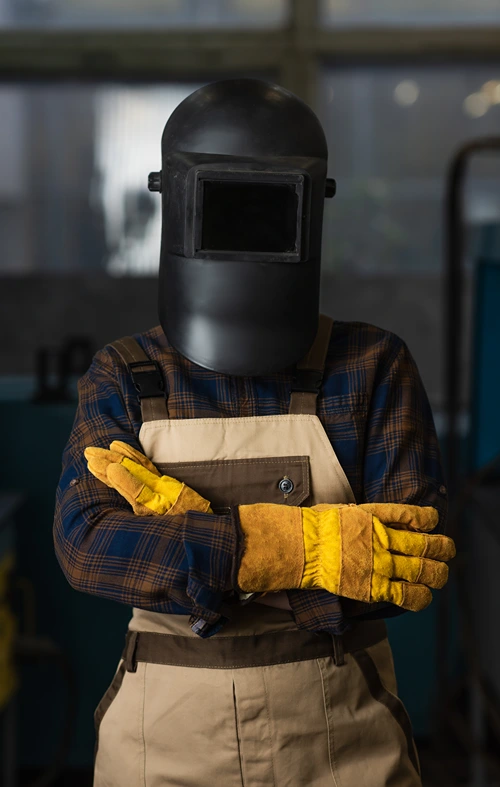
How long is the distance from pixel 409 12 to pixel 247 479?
8.27 ft

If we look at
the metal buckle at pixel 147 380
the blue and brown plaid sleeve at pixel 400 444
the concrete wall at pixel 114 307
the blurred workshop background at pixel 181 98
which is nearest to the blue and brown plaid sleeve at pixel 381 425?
the blue and brown plaid sleeve at pixel 400 444

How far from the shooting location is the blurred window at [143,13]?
9.96ft

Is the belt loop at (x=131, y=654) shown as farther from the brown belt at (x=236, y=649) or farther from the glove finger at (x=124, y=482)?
the glove finger at (x=124, y=482)

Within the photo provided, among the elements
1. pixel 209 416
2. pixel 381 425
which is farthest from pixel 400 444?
pixel 209 416

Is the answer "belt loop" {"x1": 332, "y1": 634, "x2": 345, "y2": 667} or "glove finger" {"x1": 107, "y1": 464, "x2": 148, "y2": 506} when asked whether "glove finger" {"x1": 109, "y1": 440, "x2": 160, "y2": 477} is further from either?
"belt loop" {"x1": 332, "y1": 634, "x2": 345, "y2": 667}

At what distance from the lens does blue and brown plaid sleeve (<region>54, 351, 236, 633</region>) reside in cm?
95

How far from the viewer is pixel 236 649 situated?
42.2 inches

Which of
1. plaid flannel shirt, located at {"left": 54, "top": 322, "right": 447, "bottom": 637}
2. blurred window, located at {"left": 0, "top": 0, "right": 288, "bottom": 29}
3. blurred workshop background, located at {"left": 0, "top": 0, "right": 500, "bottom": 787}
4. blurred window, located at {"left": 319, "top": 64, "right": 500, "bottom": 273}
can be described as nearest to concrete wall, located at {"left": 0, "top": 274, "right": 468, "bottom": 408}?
blurred workshop background, located at {"left": 0, "top": 0, "right": 500, "bottom": 787}

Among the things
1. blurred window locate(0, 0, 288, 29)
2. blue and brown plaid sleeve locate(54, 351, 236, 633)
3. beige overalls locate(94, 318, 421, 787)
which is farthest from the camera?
blurred window locate(0, 0, 288, 29)

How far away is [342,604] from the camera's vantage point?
1.01 metres

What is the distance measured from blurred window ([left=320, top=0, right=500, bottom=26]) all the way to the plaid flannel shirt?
2.24 metres

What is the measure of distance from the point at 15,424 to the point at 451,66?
6.32 feet

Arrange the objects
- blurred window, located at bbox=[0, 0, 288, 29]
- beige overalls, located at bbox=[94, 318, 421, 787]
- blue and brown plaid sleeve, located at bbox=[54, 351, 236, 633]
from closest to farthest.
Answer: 1. blue and brown plaid sleeve, located at bbox=[54, 351, 236, 633]
2. beige overalls, located at bbox=[94, 318, 421, 787]
3. blurred window, located at bbox=[0, 0, 288, 29]

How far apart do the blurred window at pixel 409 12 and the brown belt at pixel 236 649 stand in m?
2.53
